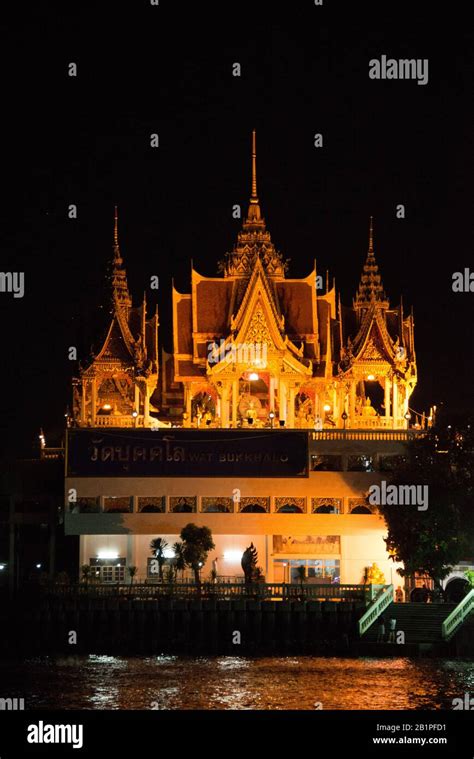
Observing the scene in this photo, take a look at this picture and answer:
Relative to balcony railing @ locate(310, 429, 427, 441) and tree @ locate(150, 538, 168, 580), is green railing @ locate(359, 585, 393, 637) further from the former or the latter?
balcony railing @ locate(310, 429, 427, 441)

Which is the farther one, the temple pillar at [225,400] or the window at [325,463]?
the temple pillar at [225,400]

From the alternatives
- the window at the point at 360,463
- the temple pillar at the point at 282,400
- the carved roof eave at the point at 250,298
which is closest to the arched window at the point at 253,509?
the window at the point at 360,463

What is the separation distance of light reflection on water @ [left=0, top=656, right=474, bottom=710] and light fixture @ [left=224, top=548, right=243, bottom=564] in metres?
14.3

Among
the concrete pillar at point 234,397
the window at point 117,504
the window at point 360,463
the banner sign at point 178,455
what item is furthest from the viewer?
the concrete pillar at point 234,397

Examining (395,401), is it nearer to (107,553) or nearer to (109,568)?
(107,553)

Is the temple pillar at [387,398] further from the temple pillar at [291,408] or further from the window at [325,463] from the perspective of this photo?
the window at [325,463]

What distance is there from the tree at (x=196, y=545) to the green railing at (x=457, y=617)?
451 inches

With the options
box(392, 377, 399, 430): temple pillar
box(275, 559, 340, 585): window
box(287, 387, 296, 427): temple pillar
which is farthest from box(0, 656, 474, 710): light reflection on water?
box(392, 377, 399, 430): temple pillar

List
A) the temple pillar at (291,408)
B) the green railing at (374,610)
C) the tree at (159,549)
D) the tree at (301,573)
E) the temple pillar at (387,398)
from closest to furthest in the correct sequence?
1. the green railing at (374,610)
2. the tree at (301,573)
3. the tree at (159,549)
4. the temple pillar at (291,408)
5. the temple pillar at (387,398)

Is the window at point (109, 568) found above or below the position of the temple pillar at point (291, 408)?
below

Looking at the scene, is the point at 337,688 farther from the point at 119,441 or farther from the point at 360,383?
the point at 360,383

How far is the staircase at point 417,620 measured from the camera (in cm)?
6981

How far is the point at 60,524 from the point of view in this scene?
3406 inches
